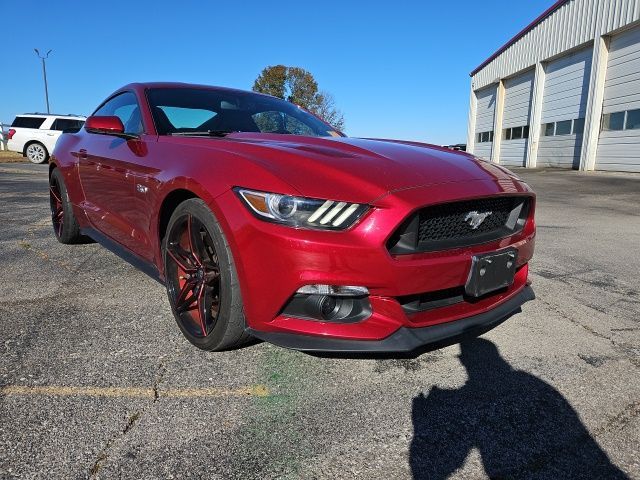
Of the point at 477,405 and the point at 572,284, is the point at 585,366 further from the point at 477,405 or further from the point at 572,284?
the point at 572,284

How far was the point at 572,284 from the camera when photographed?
3693 mm

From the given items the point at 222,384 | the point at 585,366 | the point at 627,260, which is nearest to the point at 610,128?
the point at 627,260

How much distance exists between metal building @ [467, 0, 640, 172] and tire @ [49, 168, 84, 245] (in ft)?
52.7

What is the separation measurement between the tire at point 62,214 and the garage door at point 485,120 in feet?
77.8

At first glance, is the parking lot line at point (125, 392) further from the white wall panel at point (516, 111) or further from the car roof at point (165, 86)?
the white wall panel at point (516, 111)

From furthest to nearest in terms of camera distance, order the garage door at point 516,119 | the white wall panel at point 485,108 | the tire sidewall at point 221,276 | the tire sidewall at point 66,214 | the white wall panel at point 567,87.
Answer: the white wall panel at point 485,108 < the garage door at point 516,119 < the white wall panel at point 567,87 < the tire sidewall at point 66,214 < the tire sidewall at point 221,276

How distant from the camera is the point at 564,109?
720 inches

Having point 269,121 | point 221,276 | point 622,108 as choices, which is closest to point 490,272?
point 221,276

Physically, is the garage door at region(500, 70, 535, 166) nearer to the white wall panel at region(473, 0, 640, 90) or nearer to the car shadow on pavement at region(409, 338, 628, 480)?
the white wall panel at region(473, 0, 640, 90)

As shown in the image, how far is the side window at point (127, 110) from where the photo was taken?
3.21m

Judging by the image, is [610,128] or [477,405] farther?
[610,128]

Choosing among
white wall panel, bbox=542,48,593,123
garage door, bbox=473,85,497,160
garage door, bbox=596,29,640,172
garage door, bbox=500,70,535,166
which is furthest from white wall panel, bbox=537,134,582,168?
garage door, bbox=473,85,497,160

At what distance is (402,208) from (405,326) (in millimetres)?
502

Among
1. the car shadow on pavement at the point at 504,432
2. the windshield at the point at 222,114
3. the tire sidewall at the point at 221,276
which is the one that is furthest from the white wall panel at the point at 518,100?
the tire sidewall at the point at 221,276
